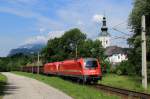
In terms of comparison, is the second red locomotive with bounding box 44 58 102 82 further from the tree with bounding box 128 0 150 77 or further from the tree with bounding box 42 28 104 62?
the tree with bounding box 42 28 104 62

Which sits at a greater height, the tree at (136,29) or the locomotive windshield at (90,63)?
the tree at (136,29)

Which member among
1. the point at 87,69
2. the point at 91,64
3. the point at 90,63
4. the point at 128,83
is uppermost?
the point at 90,63

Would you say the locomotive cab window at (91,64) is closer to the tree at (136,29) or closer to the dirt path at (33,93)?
the tree at (136,29)

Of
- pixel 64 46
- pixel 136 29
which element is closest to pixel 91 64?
pixel 136 29

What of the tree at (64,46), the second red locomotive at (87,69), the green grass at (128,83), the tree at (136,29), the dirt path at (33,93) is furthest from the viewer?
the tree at (64,46)

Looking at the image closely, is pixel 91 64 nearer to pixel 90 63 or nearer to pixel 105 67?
pixel 90 63

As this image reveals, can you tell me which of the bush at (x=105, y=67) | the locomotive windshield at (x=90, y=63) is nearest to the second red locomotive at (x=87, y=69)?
the locomotive windshield at (x=90, y=63)

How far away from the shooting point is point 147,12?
157 ft

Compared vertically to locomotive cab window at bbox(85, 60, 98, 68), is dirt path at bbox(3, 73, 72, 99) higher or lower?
lower

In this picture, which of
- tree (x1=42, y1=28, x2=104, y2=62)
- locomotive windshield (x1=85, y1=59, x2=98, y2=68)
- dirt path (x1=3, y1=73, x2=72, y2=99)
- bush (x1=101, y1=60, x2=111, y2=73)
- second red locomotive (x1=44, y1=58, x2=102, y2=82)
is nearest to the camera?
dirt path (x1=3, y1=73, x2=72, y2=99)

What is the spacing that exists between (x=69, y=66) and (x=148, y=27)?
11.4 meters

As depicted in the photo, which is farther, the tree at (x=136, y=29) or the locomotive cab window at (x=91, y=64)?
the tree at (x=136, y=29)

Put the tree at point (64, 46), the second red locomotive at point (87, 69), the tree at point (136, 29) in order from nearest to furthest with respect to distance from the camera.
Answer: the second red locomotive at point (87, 69)
the tree at point (136, 29)
the tree at point (64, 46)

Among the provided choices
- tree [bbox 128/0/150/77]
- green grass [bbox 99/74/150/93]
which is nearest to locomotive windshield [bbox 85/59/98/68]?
green grass [bbox 99/74/150/93]
